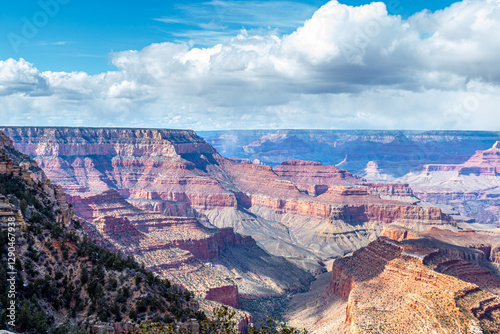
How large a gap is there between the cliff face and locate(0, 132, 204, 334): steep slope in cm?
3209

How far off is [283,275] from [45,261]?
99.6m

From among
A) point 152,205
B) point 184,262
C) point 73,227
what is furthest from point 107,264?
point 152,205

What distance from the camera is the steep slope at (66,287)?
1040 inches

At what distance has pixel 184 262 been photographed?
3723 inches

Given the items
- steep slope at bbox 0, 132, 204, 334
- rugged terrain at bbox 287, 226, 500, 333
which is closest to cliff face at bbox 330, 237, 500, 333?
rugged terrain at bbox 287, 226, 500, 333

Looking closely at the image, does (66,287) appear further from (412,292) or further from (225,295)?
(225,295)

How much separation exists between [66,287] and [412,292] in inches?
2015

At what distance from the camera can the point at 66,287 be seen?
29.8 meters

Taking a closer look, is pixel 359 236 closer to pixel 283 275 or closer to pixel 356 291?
pixel 283 275

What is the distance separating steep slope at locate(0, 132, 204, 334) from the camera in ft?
86.7

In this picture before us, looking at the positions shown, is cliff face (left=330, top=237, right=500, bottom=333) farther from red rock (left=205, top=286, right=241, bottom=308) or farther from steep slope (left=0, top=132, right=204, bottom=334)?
steep slope (left=0, top=132, right=204, bottom=334)

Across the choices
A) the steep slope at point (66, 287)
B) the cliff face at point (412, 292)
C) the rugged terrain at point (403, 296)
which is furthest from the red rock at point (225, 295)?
the steep slope at point (66, 287)

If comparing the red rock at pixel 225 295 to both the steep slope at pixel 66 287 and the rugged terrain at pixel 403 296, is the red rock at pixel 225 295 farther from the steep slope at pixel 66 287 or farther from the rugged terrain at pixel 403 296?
the steep slope at pixel 66 287

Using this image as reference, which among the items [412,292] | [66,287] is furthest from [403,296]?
[66,287]
